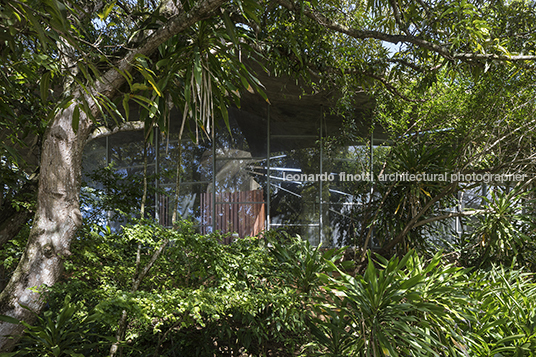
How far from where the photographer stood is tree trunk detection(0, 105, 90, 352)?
5.56 ft

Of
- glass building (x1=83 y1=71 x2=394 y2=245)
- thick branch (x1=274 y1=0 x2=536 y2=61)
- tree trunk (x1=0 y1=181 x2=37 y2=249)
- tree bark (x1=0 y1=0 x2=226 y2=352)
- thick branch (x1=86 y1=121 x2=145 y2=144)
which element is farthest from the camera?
glass building (x1=83 y1=71 x2=394 y2=245)

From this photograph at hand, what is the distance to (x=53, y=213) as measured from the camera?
179cm

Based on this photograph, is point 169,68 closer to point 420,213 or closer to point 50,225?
point 50,225

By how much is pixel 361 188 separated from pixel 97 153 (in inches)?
256

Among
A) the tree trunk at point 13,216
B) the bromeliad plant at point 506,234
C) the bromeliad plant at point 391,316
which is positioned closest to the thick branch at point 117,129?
the tree trunk at point 13,216

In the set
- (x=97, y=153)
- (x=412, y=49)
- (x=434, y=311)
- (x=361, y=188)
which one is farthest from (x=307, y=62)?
(x=97, y=153)

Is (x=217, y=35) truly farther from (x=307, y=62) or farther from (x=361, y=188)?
(x=361, y=188)

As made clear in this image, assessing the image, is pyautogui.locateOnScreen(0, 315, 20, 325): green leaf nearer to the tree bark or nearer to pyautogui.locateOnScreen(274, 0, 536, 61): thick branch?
the tree bark

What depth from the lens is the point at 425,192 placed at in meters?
4.54

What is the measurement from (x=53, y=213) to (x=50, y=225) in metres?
0.07

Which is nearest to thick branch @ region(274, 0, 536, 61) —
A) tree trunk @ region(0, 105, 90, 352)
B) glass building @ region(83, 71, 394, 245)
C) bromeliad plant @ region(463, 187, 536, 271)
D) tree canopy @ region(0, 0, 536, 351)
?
tree canopy @ region(0, 0, 536, 351)

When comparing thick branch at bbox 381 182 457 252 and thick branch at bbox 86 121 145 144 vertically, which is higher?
thick branch at bbox 86 121 145 144

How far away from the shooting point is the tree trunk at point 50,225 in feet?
5.56

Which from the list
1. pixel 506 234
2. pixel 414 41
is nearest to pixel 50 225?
pixel 414 41
